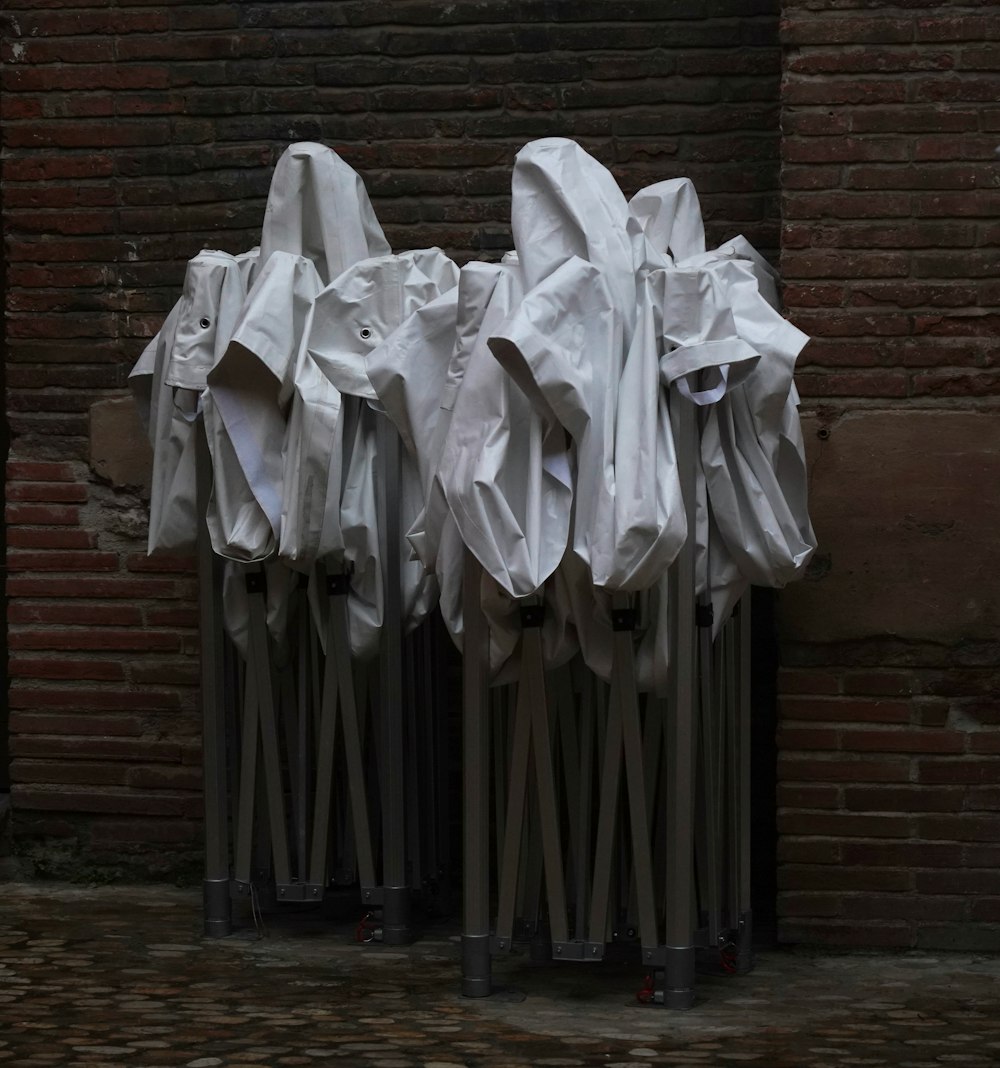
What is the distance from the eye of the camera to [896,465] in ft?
14.4

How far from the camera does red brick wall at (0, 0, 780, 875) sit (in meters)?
4.95

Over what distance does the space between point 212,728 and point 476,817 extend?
35.4 inches

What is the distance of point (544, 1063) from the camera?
349 centimetres

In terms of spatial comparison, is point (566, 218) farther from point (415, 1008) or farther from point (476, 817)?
point (415, 1008)

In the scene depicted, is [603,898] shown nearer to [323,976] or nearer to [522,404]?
[323,976]

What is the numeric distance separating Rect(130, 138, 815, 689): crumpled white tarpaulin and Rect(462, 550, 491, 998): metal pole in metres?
0.06

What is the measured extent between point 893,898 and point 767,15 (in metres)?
2.43

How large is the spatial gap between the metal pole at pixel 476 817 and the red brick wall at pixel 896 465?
3.12 ft

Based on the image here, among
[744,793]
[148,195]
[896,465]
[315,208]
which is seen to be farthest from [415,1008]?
[148,195]

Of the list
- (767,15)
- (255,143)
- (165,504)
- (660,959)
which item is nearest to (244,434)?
(165,504)

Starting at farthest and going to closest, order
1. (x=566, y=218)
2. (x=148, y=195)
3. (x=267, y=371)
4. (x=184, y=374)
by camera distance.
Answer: (x=148, y=195) → (x=184, y=374) → (x=267, y=371) → (x=566, y=218)

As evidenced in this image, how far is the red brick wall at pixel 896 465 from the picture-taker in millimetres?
4355

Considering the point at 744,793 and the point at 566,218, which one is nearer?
the point at 566,218

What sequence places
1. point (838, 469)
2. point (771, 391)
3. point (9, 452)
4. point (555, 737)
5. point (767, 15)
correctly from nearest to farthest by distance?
point (771, 391)
point (555, 737)
point (838, 469)
point (767, 15)
point (9, 452)
